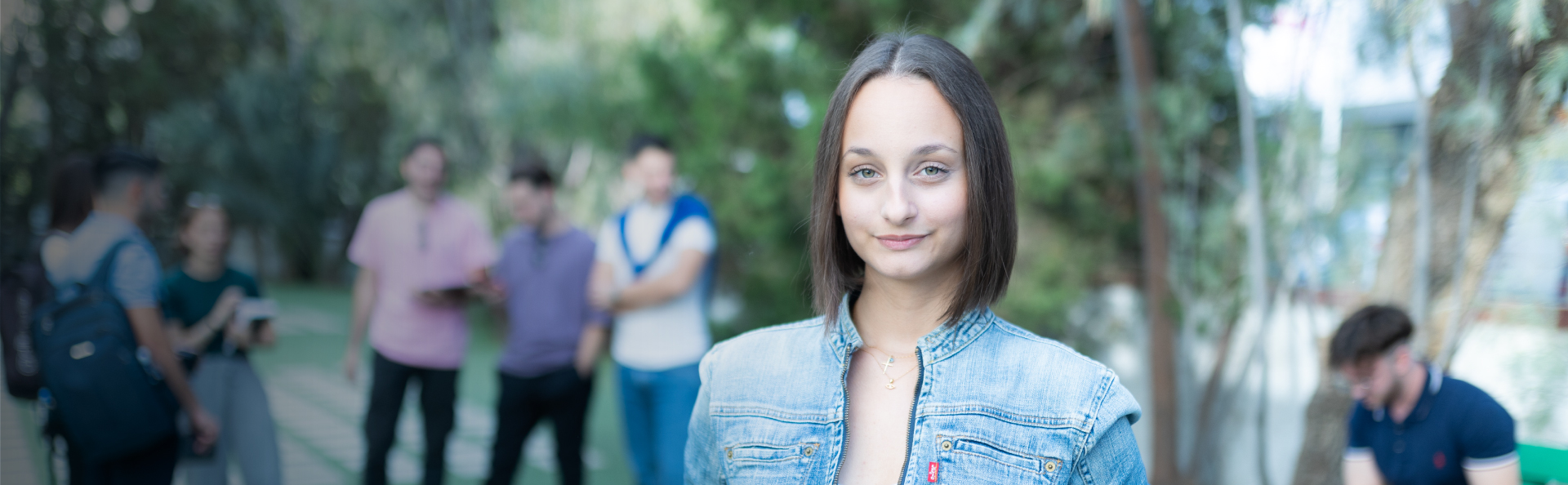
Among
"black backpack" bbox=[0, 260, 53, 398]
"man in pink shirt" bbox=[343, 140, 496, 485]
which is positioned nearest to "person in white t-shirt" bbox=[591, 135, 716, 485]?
"man in pink shirt" bbox=[343, 140, 496, 485]

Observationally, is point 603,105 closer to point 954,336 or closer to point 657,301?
point 657,301

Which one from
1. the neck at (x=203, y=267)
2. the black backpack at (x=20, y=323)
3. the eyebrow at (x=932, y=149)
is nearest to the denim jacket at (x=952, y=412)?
the eyebrow at (x=932, y=149)

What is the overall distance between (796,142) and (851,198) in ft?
12.9

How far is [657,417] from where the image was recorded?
3.48 meters

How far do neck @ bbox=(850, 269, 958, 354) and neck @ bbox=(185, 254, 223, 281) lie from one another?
324cm

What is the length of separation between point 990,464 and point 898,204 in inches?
13.1

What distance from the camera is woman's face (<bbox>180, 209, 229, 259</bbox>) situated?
3.50 metres

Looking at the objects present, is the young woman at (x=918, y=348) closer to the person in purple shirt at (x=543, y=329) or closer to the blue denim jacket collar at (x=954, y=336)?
the blue denim jacket collar at (x=954, y=336)

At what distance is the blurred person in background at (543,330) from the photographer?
380 cm

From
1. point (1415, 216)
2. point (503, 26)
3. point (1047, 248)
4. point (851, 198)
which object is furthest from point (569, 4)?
point (851, 198)

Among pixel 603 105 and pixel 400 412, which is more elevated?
pixel 603 105

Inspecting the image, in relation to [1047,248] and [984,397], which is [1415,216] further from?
[984,397]

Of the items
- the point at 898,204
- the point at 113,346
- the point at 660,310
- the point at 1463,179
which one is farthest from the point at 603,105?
the point at 898,204

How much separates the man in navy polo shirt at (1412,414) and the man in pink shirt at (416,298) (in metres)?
3.12
